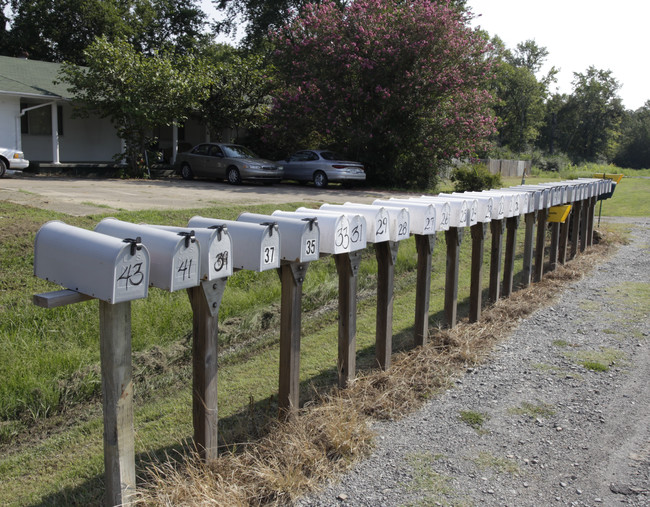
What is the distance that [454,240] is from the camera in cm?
586

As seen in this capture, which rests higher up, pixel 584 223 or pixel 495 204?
pixel 495 204

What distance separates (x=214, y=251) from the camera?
3174mm

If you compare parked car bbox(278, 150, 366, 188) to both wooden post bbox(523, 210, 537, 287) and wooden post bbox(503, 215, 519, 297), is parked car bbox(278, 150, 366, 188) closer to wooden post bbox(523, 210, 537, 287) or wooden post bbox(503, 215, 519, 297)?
wooden post bbox(523, 210, 537, 287)

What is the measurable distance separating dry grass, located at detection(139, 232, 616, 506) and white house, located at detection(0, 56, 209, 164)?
1812 centimetres

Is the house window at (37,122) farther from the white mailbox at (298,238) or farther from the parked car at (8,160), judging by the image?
the white mailbox at (298,238)

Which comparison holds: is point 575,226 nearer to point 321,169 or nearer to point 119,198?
point 119,198

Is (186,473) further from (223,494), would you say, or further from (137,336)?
(137,336)

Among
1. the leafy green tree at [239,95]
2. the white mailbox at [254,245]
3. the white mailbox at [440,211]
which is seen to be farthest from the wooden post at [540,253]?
the leafy green tree at [239,95]

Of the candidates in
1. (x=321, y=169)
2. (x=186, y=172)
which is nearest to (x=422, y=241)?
(x=321, y=169)

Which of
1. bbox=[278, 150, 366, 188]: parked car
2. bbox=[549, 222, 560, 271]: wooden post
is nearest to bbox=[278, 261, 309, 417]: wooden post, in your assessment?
bbox=[549, 222, 560, 271]: wooden post

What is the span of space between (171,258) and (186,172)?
18698 millimetres

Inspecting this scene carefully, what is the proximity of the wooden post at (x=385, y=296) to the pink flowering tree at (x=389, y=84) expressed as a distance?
1612 centimetres

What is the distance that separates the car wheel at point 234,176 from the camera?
765 inches

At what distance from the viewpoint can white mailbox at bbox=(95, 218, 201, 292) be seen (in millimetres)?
2936
